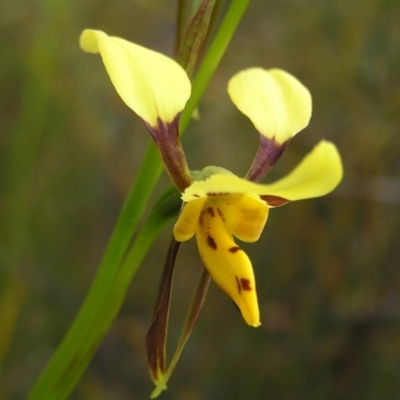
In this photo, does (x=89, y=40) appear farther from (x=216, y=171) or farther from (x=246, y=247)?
(x=246, y=247)

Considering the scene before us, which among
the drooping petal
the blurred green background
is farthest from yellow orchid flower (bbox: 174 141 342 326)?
the blurred green background

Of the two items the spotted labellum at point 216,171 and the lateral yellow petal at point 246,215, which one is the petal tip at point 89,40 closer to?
the spotted labellum at point 216,171

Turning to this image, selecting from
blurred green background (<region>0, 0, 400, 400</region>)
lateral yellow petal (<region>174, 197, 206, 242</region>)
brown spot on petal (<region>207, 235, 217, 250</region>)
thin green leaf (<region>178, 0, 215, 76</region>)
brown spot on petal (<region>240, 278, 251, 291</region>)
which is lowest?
blurred green background (<region>0, 0, 400, 400</region>)

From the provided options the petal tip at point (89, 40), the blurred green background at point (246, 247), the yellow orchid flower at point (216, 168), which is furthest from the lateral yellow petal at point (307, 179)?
the blurred green background at point (246, 247)

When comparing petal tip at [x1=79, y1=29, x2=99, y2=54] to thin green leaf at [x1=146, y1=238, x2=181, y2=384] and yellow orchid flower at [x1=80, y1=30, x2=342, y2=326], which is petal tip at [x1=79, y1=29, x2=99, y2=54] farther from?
thin green leaf at [x1=146, y1=238, x2=181, y2=384]

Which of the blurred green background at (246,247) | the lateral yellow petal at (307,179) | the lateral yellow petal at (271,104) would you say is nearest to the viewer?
the lateral yellow petal at (307,179)

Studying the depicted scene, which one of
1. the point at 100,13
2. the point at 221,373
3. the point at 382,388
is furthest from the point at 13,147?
the point at 382,388

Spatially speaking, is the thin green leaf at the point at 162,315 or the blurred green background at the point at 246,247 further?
the blurred green background at the point at 246,247
